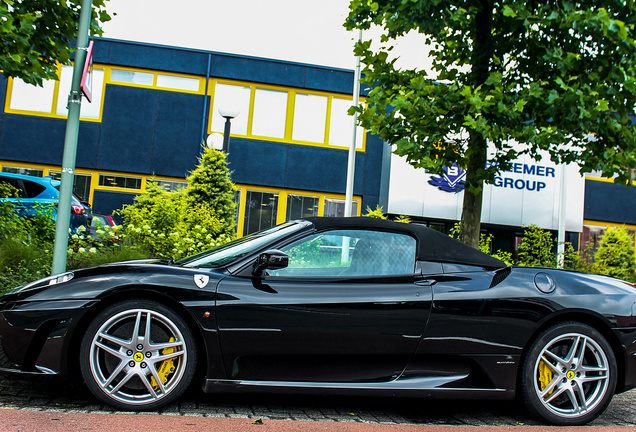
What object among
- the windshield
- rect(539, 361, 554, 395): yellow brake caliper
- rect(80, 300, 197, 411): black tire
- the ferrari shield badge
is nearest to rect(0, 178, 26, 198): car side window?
the windshield

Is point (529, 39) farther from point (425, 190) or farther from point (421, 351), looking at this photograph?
point (425, 190)

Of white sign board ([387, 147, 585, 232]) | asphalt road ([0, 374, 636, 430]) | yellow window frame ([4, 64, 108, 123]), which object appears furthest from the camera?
white sign board ([387, 147, 585, 232])

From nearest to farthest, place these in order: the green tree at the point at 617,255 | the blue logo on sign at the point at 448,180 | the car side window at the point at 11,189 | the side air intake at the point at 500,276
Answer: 1. the side air intake at the point at 500,276
2. the car side window at the point at 11,189
3. the green tree at the point at 617,255
4. the blue logo on sign at the point at 448,180

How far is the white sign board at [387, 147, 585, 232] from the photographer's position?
17812 mm

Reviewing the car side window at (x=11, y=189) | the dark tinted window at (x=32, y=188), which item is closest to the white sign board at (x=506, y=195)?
the dark tinted window at (x=32, y=188)

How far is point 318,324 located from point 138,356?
105 centimetres

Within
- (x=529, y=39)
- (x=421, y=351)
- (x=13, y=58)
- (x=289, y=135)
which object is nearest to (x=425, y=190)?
(x=289, y=135)

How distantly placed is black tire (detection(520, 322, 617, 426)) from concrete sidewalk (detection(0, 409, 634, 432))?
0.85 ft

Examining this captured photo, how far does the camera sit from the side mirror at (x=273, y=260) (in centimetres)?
337

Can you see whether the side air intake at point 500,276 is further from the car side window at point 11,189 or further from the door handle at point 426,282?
the car side window at point 11,189

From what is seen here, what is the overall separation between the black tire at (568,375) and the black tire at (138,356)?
2.12 meters

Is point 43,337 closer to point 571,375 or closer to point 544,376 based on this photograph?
point 544,376

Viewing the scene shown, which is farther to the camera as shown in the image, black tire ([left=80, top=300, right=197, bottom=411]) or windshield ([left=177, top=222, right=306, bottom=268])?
windshield ([left=177, top=222, right=306, bottom=268])

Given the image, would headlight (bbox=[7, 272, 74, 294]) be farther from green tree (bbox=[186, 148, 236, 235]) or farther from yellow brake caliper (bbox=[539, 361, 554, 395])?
green tree (bbox=[186, 148, 236, 235])
